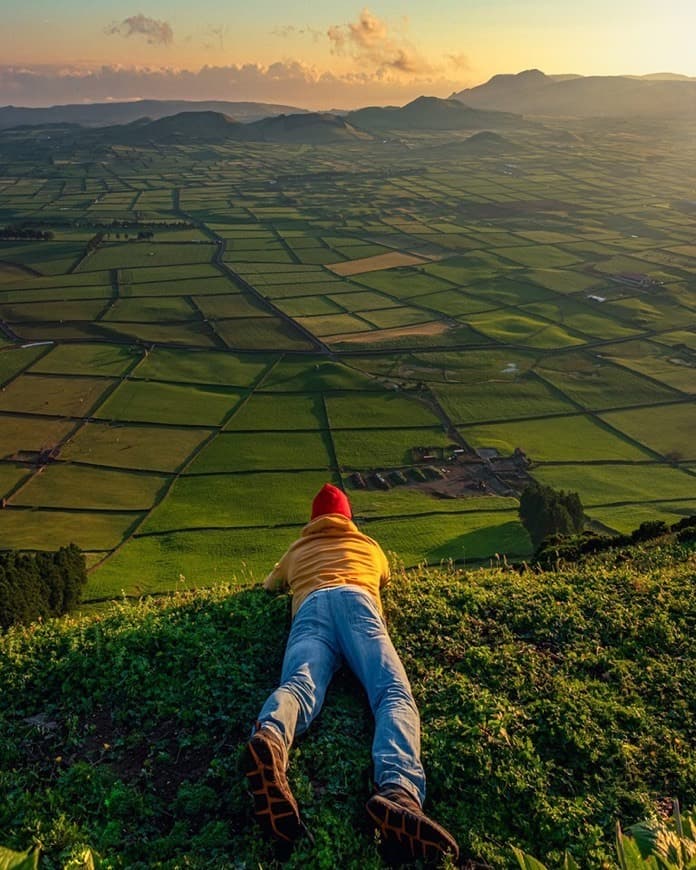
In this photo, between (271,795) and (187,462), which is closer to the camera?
(271,795)

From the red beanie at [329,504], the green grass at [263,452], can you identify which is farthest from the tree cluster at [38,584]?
the green grass at [263,452]

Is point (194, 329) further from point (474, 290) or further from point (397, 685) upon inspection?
point (397, 685)

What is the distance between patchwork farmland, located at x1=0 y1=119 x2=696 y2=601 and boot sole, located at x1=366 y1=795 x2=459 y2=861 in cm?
2163

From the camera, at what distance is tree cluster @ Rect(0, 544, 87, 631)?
17.8 meters

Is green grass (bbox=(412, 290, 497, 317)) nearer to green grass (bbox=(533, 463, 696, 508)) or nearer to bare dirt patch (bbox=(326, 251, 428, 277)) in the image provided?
bare dirt patch (bbox=(326, 251, 428, 277))

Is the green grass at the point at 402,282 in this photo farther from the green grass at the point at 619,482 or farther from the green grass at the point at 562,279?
the green grass at the point at 619,482

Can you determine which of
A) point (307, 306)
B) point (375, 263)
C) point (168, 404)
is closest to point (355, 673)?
point (168, 404)

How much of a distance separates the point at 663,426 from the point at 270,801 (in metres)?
49.1

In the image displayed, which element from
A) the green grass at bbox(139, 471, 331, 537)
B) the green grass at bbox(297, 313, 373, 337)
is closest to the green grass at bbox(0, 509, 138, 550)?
the green grass at bbox(139, 471, 331, 537)

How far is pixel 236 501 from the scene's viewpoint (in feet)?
126

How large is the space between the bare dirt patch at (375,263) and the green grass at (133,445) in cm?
4548

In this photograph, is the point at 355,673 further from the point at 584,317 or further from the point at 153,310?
the point at 584,317

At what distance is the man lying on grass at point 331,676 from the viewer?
5910 mm

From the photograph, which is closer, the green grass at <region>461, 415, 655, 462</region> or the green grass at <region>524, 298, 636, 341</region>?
the green grass at <region>461, 415, 655, 462</region>
